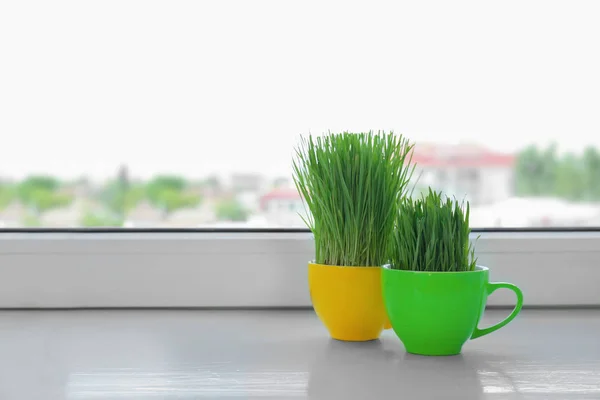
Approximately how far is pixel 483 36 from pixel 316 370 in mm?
570

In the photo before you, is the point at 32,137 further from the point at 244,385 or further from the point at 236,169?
the point at 244,385

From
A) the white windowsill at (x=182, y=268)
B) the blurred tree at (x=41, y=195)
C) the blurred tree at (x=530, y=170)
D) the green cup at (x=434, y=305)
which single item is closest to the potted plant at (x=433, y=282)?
Result: the green cup at (x=434, y=305)

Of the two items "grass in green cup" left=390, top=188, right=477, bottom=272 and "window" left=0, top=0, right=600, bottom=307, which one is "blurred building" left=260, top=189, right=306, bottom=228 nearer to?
"window" left=0, top=0, right=600, bottom=307

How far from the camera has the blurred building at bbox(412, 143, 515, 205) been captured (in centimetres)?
91

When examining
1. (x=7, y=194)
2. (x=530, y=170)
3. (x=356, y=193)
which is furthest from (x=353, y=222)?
(x=7, y=194)

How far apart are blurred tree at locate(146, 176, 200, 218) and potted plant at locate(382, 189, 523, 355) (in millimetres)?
364

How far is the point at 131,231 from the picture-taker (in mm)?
891

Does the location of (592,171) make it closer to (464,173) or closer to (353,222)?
(464,173)

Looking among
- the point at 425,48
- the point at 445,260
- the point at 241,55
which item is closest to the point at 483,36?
the point at 425,48

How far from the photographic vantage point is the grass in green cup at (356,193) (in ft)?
2.22

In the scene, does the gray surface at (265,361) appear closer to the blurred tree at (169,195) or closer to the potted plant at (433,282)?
the potted plant at (433,282)

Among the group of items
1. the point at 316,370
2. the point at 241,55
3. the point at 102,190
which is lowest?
the point at 316,370

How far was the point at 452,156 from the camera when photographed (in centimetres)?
92

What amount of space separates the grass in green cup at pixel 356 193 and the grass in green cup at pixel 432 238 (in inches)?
1.3
